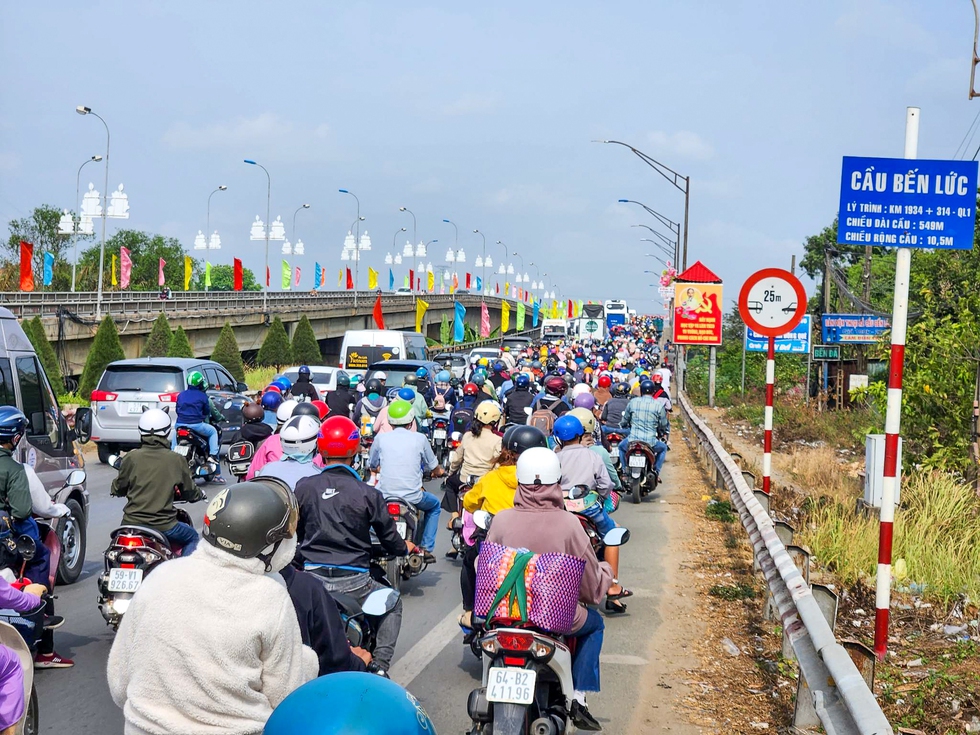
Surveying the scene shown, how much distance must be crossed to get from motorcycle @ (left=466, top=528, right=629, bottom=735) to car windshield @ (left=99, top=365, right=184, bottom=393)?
1478 cm

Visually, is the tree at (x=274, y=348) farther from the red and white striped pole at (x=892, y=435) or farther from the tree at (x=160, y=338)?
the red and white striped pole at (x=892, y=435)

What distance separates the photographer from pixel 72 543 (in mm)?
10328

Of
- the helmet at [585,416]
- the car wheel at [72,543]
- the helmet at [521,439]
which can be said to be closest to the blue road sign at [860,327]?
the helmet at [585,416]

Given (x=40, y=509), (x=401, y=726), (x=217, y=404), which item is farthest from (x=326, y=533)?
(x=217, y=404)

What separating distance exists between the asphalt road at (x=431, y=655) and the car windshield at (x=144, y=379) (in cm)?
694

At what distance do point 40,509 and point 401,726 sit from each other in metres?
5.89

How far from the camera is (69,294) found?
196 ft

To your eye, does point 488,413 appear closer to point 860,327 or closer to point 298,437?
point 298,437

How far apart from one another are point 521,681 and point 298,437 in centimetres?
280

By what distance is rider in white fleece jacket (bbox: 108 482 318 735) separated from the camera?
343 centimetres

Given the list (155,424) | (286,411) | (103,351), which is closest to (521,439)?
(155,424)

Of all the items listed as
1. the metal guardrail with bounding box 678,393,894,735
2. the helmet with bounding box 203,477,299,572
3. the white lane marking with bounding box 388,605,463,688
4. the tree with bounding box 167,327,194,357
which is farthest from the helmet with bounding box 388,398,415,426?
the tree with bounding box 167,327,194,357

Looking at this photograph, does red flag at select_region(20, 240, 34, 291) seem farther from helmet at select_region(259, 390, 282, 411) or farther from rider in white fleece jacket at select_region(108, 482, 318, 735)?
rider in white fleece jacket at select_region(108, 482, 318, 735)

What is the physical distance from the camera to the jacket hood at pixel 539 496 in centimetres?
595
